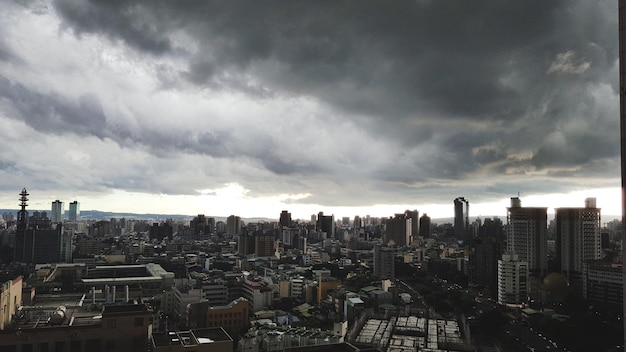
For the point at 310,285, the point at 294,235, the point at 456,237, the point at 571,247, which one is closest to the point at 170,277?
the point at 310,285

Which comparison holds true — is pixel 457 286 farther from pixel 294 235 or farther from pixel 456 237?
pixel 456 237

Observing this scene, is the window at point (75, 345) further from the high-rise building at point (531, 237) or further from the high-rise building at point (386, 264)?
the high-rise building at point (531, 237)

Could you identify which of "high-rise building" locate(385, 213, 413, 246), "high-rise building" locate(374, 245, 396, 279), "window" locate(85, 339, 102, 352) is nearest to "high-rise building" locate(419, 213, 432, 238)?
"high-rise building" locate(385, 213, 413, 246)

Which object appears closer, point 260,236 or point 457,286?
point 457,286

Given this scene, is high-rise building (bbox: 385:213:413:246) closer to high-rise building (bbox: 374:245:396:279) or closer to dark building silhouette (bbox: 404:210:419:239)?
dark building silhouette (bbox: 404:210:419:239)

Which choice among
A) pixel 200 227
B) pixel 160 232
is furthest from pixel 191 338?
Answer: pixel 200 227

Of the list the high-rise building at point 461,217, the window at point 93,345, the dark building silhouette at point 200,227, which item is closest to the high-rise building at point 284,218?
the dark building silhouette at point 200,227

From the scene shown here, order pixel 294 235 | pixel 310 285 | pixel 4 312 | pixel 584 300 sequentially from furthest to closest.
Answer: pixel 294 235, pixel 310 285, pixel 584 300, pixel 4 312

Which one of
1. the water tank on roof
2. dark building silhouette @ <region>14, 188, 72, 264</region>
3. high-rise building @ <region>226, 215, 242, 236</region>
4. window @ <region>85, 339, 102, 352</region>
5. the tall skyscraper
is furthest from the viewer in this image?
high-rise building @ <region>226, 215, 242, 236</region>
